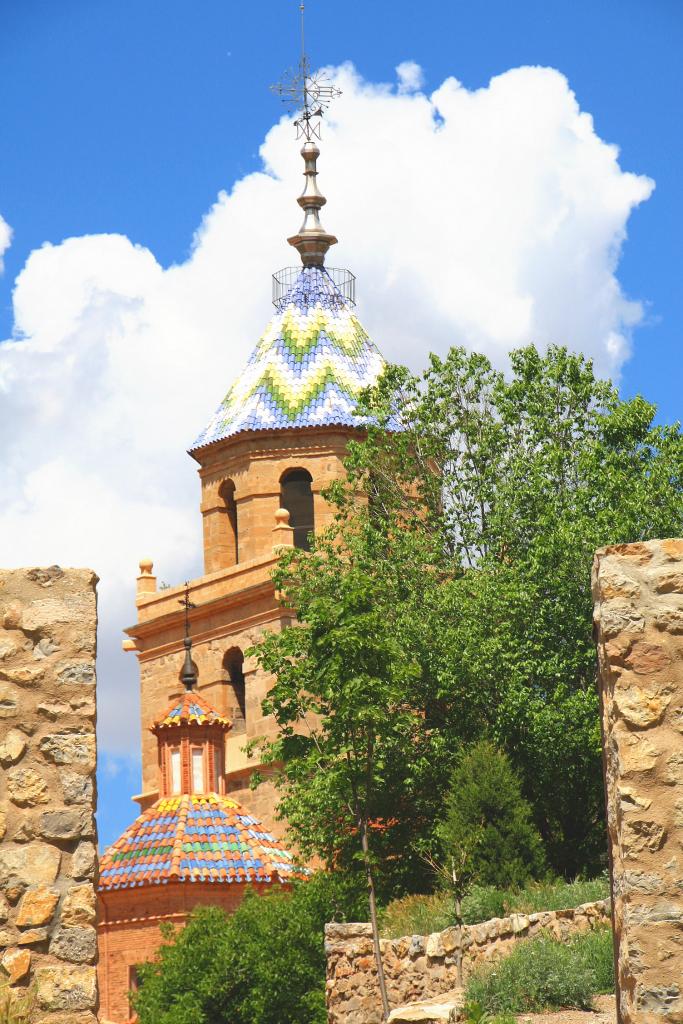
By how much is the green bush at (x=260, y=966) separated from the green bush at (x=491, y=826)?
2.27m

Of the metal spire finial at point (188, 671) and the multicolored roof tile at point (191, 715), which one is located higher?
the metal spire finial at point (188, 671)

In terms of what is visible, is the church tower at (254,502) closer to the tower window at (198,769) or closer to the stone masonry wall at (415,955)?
the tower window at (198,769)

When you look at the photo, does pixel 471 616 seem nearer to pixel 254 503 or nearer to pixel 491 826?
pixel 491 826

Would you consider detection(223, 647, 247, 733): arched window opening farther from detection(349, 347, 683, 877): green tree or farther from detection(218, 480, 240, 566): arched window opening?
detection(349, 347, 683, 877): green tree

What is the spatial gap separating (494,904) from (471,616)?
8.49 meters

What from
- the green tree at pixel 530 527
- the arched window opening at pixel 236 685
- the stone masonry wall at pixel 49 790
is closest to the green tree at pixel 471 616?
the green tree at pixel 530 527

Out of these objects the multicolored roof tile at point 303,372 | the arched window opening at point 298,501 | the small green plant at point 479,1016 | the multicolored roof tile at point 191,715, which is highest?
the multicolored roof tile at point 303,372

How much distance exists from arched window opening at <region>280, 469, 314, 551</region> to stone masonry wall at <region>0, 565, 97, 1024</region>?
32.7 metres

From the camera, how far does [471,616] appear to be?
95.3 feet

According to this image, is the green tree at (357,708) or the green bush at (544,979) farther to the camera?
the green tree at (357,708)

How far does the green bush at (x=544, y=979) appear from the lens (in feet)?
52.5

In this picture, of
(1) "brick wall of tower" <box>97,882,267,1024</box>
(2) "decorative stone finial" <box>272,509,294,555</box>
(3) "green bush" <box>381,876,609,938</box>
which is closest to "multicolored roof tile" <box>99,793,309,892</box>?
(1) "brick wall of tower" <box>97,882,267,1024</box>

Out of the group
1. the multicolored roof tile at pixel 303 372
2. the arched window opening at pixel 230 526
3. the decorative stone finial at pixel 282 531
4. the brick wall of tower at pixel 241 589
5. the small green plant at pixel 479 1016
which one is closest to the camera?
the small green plant at pixel 479 1016

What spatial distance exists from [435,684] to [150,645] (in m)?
15.3
